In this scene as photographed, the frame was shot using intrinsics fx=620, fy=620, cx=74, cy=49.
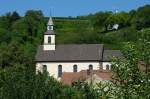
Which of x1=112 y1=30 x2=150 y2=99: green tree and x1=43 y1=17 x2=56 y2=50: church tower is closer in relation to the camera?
x1=112 y1=30 x2=150 y2=99: green tree

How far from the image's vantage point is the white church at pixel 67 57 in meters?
78.6

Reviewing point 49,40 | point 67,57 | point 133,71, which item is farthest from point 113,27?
point 133,71

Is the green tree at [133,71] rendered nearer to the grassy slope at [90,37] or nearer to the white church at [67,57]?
the white church at [67,57]

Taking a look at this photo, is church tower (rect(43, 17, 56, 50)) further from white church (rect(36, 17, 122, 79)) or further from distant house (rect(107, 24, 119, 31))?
distant house (rect(107, 24, 119, 31))

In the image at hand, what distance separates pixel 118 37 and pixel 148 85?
90.9 meters

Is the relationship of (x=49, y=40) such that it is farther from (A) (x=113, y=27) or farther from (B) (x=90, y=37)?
(A) (x=113, y=27)

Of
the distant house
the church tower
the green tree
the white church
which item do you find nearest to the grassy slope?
the distant house

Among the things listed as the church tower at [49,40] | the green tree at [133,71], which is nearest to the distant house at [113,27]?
the church tower at [49,40]

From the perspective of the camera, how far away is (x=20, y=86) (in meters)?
20.8

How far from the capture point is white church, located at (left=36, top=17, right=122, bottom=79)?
78.6 m

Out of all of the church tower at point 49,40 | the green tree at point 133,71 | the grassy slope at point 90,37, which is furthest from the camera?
the grassy slope at point 90,37

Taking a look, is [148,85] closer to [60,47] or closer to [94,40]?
[60,47]

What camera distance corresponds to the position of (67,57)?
79875 millimetres

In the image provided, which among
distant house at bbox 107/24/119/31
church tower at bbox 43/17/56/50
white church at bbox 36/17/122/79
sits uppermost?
distant house at bbox 107/24/119/31
